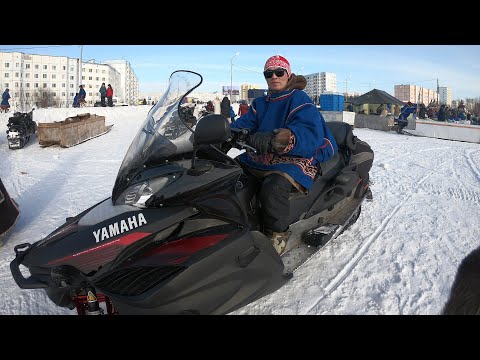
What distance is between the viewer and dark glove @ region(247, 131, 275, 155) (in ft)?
8.78

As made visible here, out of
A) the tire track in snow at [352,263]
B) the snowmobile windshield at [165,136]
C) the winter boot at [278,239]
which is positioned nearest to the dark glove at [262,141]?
the snowmobile windshield at [165,136]

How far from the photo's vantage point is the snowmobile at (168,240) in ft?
6.70

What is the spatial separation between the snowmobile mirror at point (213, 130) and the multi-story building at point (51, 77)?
107 ft

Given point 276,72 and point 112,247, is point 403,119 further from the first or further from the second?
point 112,247

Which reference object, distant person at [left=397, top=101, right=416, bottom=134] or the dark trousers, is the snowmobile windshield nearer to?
the dark trousers

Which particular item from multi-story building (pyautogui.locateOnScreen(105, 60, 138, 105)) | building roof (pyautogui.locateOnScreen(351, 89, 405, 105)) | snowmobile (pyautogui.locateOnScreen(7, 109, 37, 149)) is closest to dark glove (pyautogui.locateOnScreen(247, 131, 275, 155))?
snowmobile (pyautogui.locateOnScreen(7, 109, 37, 149))

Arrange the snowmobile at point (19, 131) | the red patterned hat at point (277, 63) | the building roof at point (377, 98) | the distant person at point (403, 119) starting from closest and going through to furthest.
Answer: the red patterned hat at point (277, 63) < the snowmobile at point (19, 131) < the distant person at point (403, 119) < the building roof at point (377, 98)

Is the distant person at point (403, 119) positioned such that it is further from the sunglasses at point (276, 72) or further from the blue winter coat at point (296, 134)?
the sunglasses at point (276, 72)

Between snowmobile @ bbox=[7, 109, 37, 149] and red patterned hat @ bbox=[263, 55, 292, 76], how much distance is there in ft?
36.4

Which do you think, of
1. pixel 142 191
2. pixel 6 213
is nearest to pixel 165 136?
pixel 142 191

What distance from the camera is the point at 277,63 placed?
10.4 ft

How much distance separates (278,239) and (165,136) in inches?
48.1

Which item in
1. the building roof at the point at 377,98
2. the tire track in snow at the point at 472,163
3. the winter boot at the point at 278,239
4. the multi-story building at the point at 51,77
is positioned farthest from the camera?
the multi-story building at the point at 51,77

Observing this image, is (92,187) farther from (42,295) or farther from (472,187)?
(472,187)
